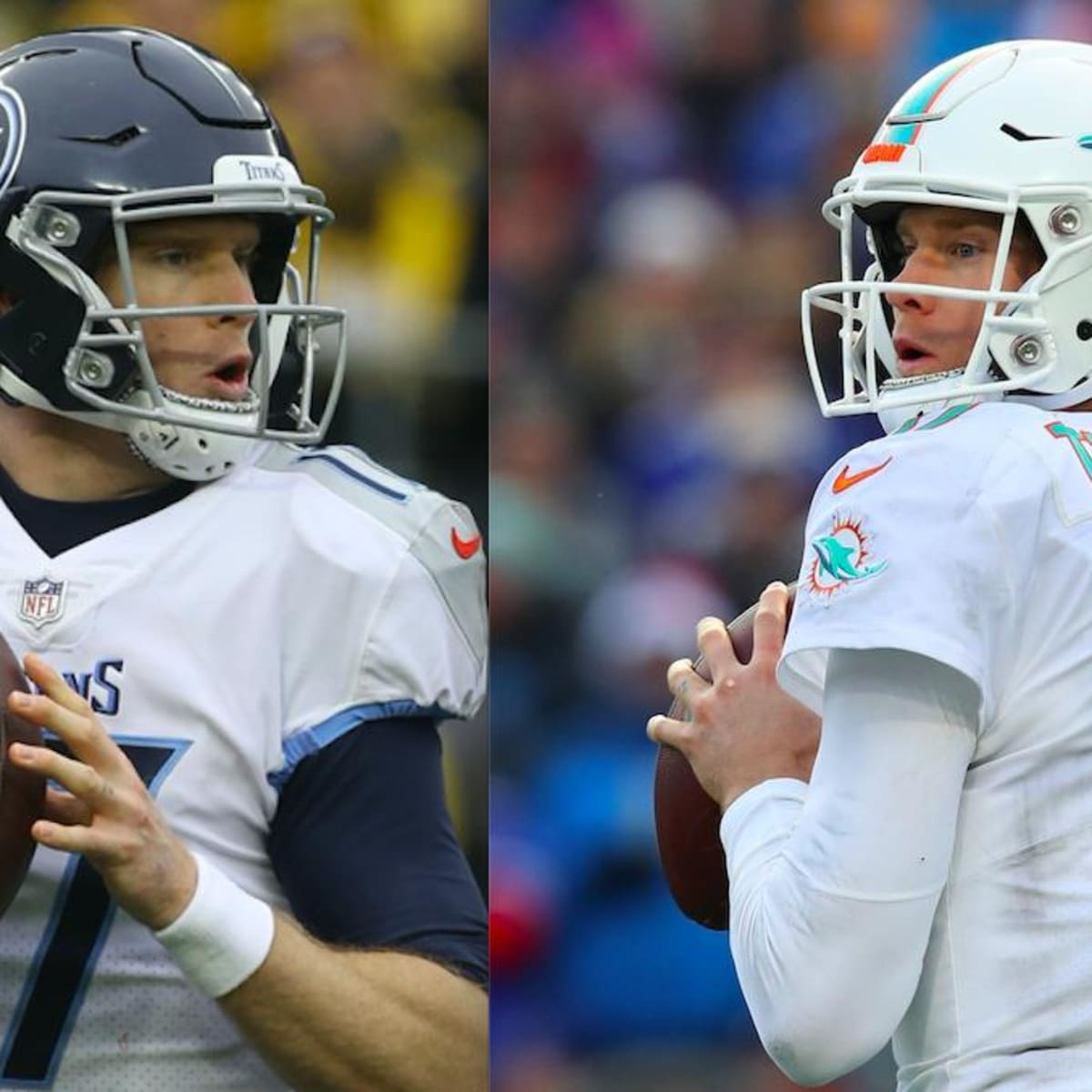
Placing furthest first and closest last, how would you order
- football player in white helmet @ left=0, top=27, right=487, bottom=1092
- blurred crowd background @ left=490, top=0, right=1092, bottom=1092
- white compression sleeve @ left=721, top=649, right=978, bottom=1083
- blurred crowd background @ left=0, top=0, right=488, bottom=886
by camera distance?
blurred crowd background @ left=490, top=0, right=1092, bottom=1092 → blurred crowd background @ left=0, top=0, right=488, bottom=886 → football player in white helmet @ left=0, top=27, right=487, bottom=1092 → white compression sleeve @ left=721, top=649, right=978, bottom=1083

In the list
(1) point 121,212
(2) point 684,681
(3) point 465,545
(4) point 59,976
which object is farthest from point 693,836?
(1) point 121,212

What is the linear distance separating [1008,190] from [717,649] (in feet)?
1.13

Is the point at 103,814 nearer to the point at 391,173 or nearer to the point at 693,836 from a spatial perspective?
the point at 693,836

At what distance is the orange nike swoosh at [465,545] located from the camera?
1754 mm

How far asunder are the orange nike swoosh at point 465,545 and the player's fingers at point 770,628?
456 millimetres

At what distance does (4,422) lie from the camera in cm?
180

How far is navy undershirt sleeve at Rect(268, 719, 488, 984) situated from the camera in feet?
5.32

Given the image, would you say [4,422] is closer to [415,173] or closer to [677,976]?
[415,173]

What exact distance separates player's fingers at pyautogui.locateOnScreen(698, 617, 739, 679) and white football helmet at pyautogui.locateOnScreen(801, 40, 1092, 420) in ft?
0.59

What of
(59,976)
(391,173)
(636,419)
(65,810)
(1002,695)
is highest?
(1002,695)

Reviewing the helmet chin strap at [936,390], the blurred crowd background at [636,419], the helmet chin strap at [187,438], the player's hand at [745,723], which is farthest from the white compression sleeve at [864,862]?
the blurred crowd background at [636,419]

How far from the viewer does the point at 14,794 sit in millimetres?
1464

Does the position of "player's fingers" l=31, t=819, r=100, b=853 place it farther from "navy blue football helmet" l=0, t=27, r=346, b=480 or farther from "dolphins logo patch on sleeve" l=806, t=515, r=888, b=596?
"dolphins logo patch on sleeve" l=806, t=515, r=888, b=596

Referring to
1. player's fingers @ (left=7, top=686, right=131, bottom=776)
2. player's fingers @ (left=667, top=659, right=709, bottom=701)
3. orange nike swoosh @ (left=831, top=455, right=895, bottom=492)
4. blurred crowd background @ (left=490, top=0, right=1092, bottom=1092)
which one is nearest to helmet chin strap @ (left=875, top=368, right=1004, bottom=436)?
orange nike swoosh @ (left=831, top=455, right=895, bottom=492)
